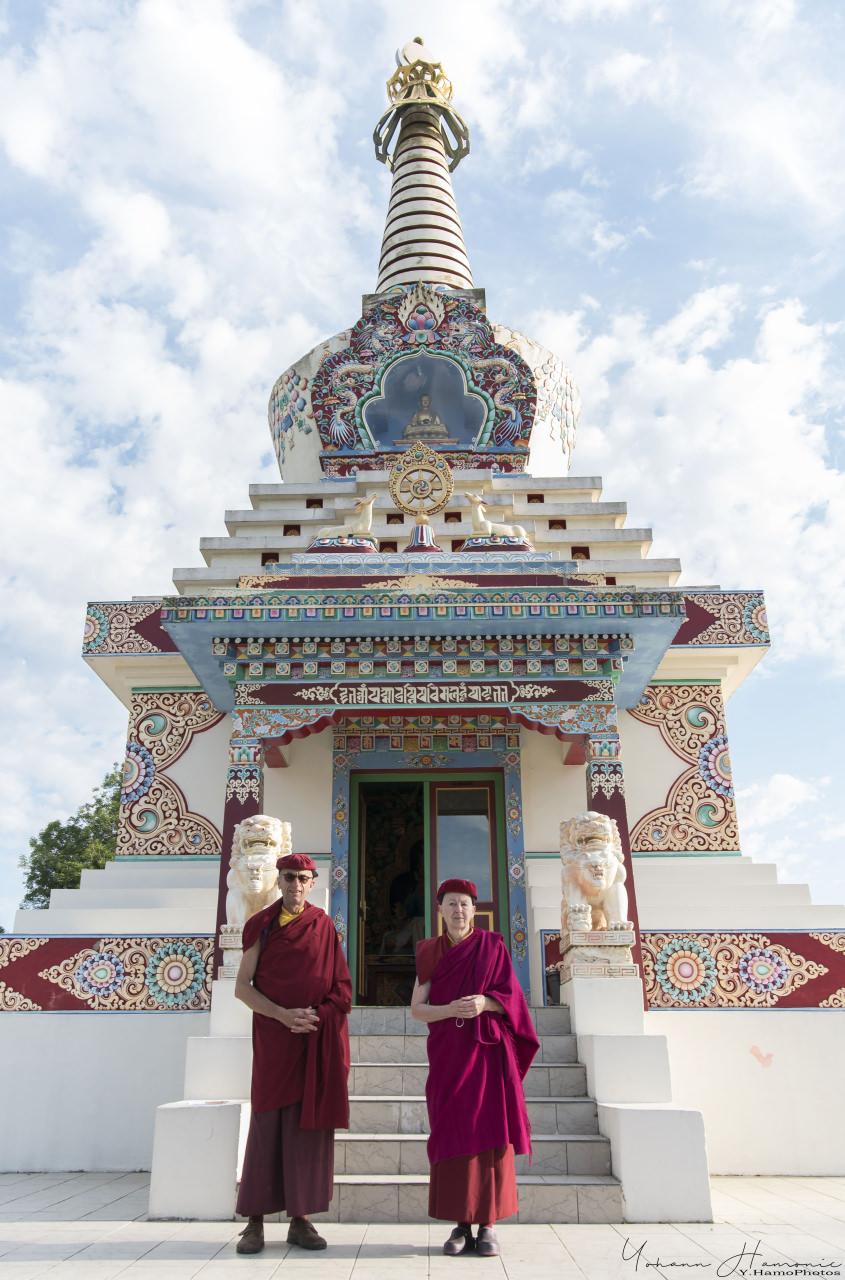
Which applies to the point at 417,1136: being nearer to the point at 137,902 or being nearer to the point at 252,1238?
the point at 252,1238

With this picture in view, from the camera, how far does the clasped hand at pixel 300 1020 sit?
4.93m

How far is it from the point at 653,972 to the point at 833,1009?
143cm

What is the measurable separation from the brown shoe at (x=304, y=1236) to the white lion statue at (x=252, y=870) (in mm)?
2538

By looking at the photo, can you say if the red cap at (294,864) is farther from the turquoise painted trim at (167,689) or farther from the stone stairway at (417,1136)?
the turquoise painted trim at (167,689)

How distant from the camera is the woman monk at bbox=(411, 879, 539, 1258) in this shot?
4.75 m

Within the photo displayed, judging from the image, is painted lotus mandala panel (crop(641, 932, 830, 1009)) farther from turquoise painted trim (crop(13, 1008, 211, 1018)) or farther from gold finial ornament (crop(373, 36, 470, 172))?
gold finial ornament (crop(373, 36, 470, 172))

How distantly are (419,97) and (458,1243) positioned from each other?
22.2m

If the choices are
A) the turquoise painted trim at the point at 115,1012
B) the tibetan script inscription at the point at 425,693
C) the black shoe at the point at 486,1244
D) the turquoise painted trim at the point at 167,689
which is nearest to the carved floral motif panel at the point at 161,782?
the turquoise painted trim at the point at 167,689

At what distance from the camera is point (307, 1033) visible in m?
5.02

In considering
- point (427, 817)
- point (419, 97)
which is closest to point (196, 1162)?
point (427, 817)

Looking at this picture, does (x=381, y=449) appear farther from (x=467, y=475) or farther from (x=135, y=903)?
(x=135, y=903)

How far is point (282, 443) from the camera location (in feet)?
51.6

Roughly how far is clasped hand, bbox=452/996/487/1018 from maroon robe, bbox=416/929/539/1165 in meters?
0.08

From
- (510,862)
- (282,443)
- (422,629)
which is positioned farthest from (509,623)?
(282,443)
